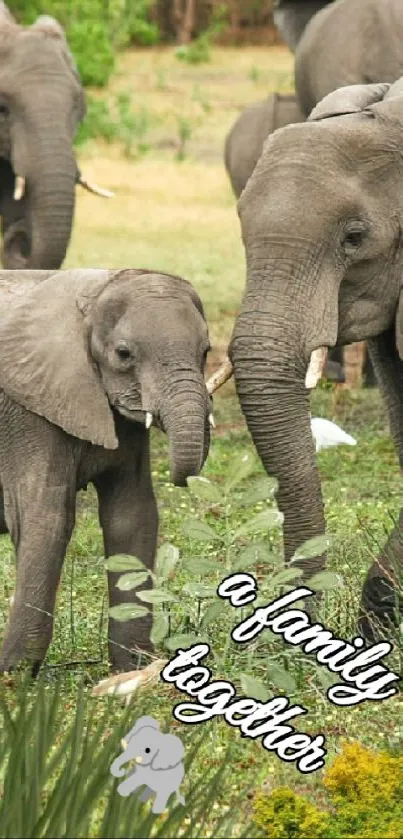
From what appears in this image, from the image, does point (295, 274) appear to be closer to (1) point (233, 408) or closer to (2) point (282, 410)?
(2) point (282, 410)

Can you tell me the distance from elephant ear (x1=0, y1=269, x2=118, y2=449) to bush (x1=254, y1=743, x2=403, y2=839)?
1334 millimetres

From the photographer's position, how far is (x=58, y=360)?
5715 mm

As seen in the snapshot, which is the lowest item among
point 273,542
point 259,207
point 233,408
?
point 233,408

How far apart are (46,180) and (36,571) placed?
14.5 feet

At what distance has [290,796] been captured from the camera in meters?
4.39

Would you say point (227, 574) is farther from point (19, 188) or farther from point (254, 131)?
point (254, 131)

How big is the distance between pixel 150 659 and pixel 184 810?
191 centimetres

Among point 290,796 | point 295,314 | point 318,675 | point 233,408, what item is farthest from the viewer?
point 233,408

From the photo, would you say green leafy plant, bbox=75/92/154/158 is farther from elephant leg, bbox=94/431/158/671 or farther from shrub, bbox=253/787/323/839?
shrub, bbox=253/787/323/839

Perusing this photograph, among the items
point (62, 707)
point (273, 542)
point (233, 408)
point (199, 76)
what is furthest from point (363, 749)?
point (199, 76)

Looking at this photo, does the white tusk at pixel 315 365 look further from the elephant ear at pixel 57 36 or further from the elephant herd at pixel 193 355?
the elephant ear at pixel 57 36

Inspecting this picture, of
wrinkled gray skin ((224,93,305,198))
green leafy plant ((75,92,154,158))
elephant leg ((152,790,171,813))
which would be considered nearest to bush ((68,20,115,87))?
green leafy plant ((75,92,154,158))

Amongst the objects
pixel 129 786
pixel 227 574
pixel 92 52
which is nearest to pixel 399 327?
pixel 227 574

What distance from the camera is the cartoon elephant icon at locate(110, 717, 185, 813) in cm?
407
